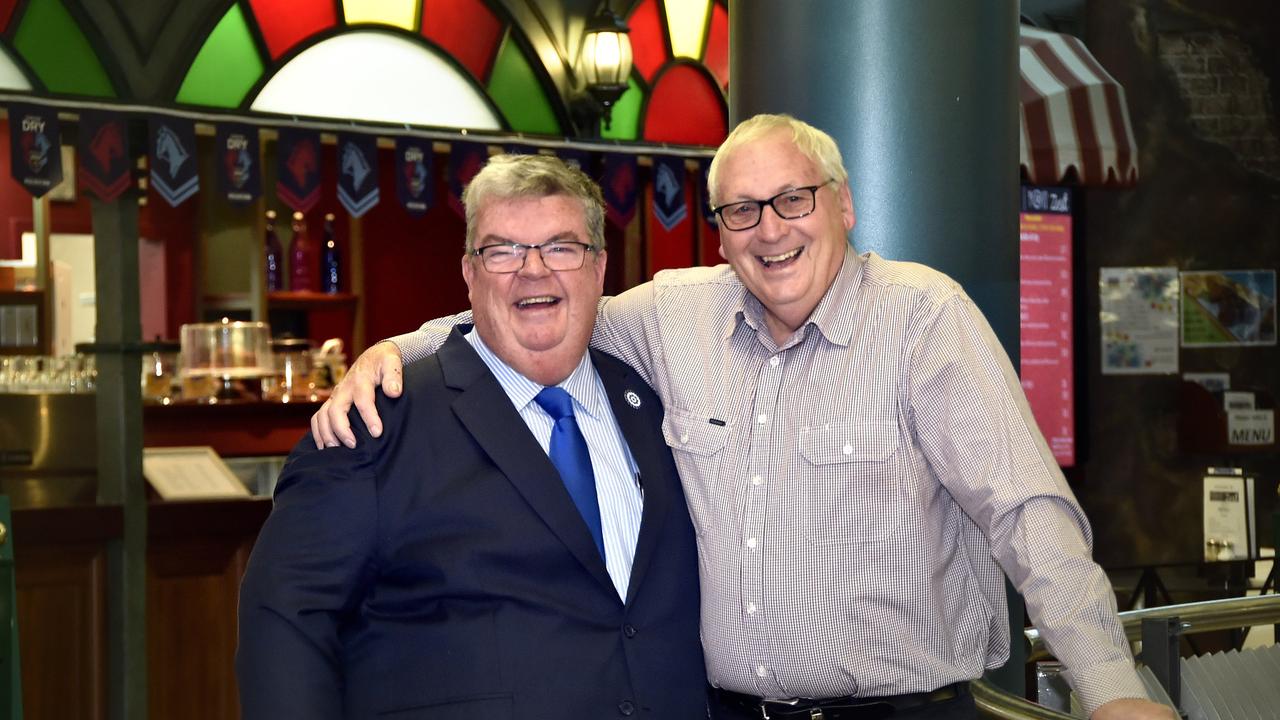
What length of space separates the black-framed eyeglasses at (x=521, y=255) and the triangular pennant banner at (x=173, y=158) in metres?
3.79

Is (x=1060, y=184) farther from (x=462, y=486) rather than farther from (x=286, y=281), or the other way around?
(x=462, y=486)

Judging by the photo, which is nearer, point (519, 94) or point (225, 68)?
point (225, 68)

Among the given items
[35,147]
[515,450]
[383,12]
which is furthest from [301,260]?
[515,450]

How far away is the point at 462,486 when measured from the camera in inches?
83.5

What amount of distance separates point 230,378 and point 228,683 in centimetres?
242

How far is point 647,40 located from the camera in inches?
326

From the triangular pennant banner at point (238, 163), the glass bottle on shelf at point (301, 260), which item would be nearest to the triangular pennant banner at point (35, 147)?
the triangular pennant banner at point (238, 163)

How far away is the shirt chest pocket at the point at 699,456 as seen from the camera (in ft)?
7.23

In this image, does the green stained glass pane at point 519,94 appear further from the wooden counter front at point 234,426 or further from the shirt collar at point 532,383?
the shirt collar at point 532,383

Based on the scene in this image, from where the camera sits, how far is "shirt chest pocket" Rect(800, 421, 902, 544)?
2.11 meters

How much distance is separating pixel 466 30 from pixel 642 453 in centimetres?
562

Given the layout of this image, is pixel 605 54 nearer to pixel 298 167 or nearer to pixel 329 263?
pixel 298 167

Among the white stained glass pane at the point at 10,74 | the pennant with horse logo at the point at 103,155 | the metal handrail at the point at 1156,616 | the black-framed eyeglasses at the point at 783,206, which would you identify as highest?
the white stained glass pane at the point at 10,74

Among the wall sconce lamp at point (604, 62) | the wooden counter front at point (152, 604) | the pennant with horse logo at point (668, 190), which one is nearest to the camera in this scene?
the wooden counter front at point (152, 604)
